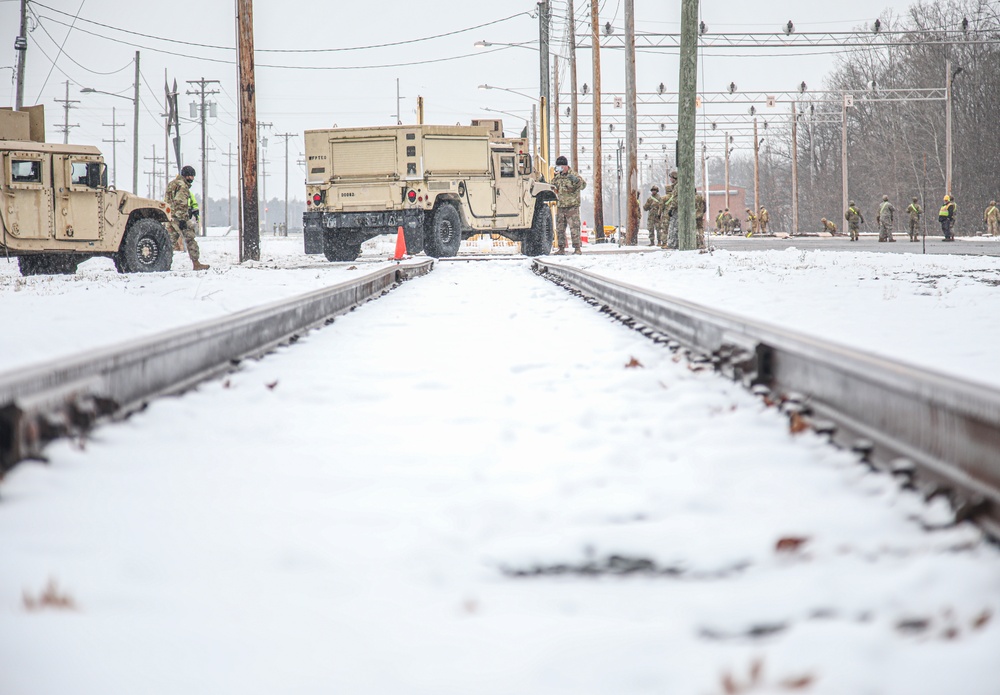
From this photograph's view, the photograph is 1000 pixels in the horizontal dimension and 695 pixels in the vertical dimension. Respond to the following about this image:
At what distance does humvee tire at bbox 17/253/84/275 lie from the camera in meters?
17.0

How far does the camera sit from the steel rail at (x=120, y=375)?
2914mm

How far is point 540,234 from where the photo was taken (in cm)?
2323

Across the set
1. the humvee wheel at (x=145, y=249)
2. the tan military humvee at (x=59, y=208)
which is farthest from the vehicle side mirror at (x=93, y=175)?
the humvee wheel at (x=145, y=249)

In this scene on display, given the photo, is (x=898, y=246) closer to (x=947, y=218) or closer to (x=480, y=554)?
(x=947, y=218)

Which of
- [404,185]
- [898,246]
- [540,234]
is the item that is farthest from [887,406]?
[898,246]

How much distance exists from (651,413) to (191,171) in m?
15.2

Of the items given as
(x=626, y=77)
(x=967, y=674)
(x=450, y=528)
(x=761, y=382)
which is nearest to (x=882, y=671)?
(x=967, y=674)

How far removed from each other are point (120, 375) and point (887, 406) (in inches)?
107

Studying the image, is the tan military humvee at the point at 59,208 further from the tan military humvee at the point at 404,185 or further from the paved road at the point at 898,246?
the paved road at the point at 898,246

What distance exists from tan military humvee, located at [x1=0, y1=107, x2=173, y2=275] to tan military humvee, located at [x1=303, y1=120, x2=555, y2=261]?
4.22 meters

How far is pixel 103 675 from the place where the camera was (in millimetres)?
1642

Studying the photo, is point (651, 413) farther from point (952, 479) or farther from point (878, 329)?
point (878, 329)

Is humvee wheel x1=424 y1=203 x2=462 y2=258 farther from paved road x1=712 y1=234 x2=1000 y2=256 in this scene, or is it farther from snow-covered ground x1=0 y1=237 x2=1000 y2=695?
snow-covered ground x1=0 y1=237 x2=1000 y2=695

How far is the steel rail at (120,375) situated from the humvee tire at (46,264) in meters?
11.4
